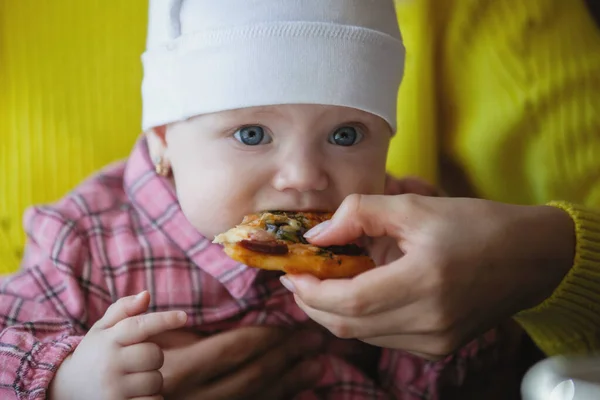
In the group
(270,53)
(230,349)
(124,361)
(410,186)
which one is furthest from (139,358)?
(410,186)

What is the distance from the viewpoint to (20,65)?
100 centimetres

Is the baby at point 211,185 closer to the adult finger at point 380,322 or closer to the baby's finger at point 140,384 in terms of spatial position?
the baby's finger at point 140,384

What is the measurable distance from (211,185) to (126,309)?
0.16m

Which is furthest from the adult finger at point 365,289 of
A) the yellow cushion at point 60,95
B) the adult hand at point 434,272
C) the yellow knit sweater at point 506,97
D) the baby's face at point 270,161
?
the yellow cushion at point 60,95

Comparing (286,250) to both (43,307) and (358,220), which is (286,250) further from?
(43,307)

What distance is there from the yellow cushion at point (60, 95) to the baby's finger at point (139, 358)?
46 centimetres

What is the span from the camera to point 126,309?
2.08ft

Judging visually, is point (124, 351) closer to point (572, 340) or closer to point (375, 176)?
point (375, 176)

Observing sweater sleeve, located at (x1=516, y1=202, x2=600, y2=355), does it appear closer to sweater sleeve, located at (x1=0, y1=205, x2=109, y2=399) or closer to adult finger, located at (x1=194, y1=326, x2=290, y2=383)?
adult finger, located at (x1=194, y1=326, x2=290, y2=383)

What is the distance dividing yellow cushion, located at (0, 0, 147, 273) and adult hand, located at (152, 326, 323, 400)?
411 mm

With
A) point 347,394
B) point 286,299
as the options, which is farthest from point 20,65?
point 347,394

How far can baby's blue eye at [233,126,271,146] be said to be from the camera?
69cm

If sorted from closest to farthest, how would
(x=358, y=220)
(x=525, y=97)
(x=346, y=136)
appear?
(x=358, y=220)
(x=346, y=136)
(x=525, y=97)

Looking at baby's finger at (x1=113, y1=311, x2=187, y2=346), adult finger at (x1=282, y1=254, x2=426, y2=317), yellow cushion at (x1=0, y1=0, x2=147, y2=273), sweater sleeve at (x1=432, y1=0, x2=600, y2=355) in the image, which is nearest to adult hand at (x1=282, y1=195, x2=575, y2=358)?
adult finger at (x1=282, y1=254, x2=426, y2=317)
